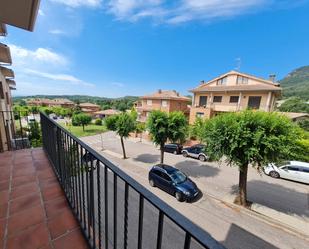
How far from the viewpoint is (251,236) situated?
612cm

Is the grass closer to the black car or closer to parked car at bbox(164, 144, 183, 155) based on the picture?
parked car at bbox(164, 144, 183, 155)

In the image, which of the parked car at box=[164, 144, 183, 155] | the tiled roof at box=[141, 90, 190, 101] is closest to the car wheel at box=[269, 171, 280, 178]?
the parked car at box=[164, 144, 183, 155]

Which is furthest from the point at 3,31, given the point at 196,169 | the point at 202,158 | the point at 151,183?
the point at 202,158

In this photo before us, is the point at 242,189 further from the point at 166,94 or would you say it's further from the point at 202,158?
the point at 166,94

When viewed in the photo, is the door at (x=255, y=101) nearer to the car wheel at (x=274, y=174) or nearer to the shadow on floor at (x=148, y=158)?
the car wheel at (x=274, y=174)

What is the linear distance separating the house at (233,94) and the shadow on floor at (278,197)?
9654mm

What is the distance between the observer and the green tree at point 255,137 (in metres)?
6.65

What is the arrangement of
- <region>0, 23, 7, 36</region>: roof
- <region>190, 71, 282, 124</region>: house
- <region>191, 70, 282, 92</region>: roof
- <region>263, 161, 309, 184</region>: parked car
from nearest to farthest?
<region>0, 23, 7, 36</region>: roof
<region>263, 161, 309, 184</region>: parked car
<region>191, 70, 282, 92</region>: roof
<region>190, 71, 282, 124</region>: house

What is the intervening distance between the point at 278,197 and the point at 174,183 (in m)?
6.00

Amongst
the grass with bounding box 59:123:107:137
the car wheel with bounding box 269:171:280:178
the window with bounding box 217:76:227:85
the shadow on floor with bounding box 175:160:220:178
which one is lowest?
the grass with bounding box 59:123:107:137

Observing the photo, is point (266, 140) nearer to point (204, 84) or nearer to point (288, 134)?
point (288, 134)

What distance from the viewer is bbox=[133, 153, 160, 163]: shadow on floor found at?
15.7 metres

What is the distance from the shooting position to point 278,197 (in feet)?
29.5

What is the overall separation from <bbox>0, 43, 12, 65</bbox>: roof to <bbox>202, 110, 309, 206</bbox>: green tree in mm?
9628
